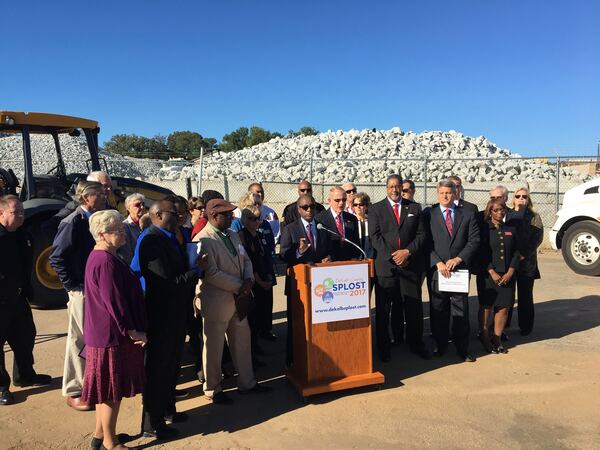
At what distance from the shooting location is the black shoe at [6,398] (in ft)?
13.8

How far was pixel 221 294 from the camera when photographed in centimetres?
413

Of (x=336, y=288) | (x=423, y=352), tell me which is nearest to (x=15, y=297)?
(x=336, y=288)

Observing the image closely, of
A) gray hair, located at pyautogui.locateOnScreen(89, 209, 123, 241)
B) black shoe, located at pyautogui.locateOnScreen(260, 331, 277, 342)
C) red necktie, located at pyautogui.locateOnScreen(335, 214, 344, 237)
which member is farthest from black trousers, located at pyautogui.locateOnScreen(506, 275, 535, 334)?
gray hair, located at pyautogui.locateOnScreen(89, 209, 123, 241)

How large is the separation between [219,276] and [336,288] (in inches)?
40.8

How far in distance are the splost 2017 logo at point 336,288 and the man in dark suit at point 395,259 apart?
888 millimetres

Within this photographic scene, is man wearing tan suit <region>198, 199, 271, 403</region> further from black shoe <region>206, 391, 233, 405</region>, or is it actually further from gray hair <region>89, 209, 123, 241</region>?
gray hair <region>89, 209, 123, 241</region>

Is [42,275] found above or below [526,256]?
below

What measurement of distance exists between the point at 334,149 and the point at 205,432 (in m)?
25.7

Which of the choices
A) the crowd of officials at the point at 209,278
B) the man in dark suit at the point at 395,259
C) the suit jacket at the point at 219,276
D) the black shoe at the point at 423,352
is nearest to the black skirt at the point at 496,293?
the crowd of officials at the point at 209,278

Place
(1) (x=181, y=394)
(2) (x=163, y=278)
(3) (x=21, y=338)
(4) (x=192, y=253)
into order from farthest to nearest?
(3) (x=21, y=338) → (1) (x=181, y=394) → (4) (x=192, y=253) → (2) (x=163, y=278)

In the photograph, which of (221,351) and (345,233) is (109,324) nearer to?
(221,351)

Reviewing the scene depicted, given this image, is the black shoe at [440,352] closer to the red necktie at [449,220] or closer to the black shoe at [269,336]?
the red necktie at [449,220]

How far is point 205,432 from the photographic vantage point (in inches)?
146

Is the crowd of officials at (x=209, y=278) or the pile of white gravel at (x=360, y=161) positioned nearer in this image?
the crowd of officials at (x=209, y=278)
